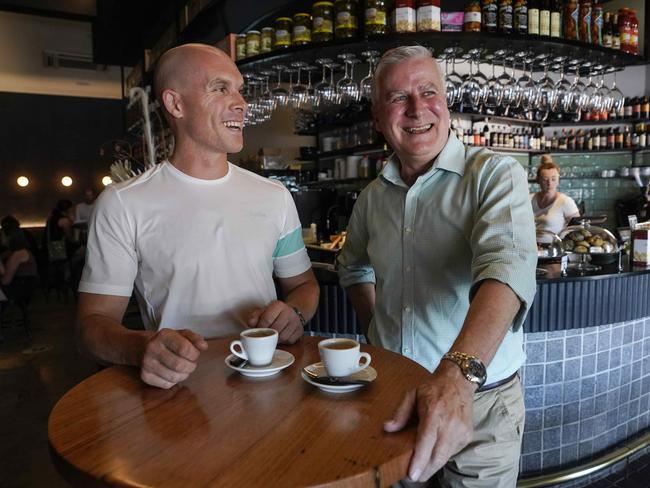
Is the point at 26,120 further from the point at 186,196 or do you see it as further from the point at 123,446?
the point at 123,446

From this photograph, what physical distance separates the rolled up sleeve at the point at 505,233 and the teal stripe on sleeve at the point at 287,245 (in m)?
0.63

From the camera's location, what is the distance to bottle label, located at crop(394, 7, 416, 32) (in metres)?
3.59

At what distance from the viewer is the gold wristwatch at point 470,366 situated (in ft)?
3.26

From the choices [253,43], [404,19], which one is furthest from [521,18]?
[253,43]

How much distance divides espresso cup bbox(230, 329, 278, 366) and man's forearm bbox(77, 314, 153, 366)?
0.22m

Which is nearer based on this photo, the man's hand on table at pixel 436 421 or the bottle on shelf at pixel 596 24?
the man's hand on table at pixel 436 421

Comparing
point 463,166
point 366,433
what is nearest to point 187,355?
point 366,433

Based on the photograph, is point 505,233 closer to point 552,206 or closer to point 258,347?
point 258,347

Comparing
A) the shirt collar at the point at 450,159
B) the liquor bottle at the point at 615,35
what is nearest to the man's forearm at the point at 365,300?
the shirt collar at the point at 450,159

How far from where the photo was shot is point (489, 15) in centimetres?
372

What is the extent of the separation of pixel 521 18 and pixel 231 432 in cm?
380

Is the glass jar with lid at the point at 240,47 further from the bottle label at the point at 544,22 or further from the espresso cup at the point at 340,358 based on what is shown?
the espresso cup at the point at 340,358

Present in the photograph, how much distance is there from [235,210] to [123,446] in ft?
2.89

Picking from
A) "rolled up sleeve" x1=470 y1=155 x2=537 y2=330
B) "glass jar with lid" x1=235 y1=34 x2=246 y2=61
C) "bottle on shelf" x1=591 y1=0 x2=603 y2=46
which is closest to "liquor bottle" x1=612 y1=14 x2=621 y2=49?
"bottle on shelf" x1=591 y1=0 x2=603 y2=46
